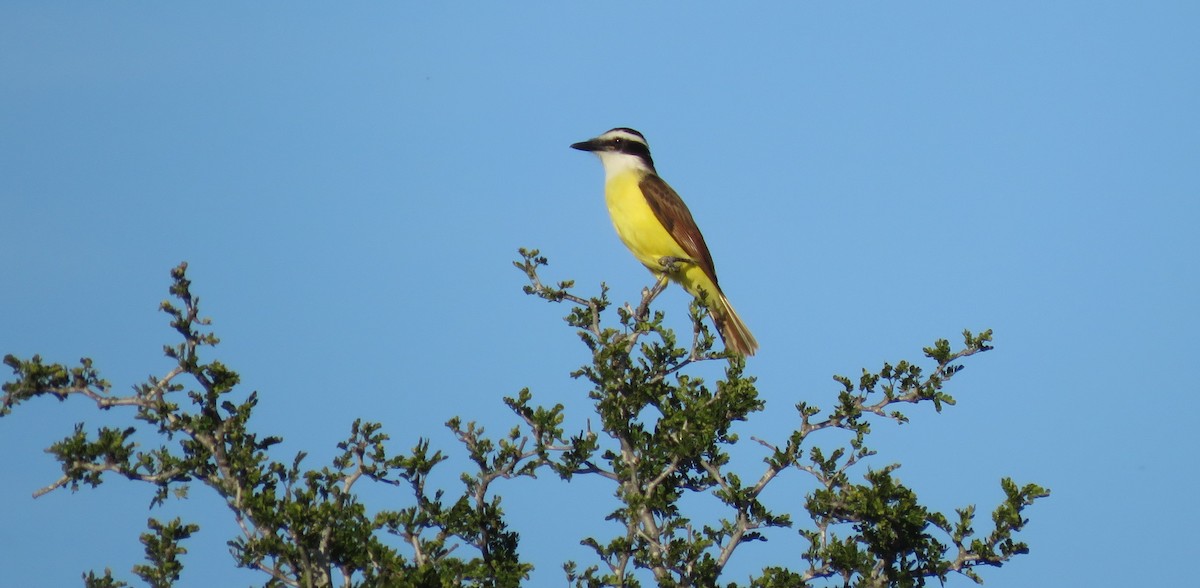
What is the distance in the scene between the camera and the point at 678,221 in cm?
1088

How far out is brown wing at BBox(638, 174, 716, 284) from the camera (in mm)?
10789

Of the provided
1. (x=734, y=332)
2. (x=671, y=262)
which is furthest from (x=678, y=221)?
(x=734, y=332)

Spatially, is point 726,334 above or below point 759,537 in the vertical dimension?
above

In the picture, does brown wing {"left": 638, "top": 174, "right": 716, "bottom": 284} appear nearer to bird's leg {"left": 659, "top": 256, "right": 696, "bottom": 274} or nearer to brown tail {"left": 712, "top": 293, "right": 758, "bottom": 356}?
bird's leg {"left": 659, "top": 256, "right": 696, "bottom": 274}

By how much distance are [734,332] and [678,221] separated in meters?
1.07

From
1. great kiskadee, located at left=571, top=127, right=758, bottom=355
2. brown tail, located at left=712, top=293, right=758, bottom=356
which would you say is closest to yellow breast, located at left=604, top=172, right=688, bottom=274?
great kiskadee, located at left=571, top=127, right=758, bottom=355

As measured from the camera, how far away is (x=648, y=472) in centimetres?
681

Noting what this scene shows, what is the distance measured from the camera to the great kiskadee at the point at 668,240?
35.0 feet

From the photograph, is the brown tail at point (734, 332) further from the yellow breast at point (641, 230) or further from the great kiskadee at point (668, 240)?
the yellow breast at point (641, 230)

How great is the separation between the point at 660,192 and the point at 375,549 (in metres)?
6.01

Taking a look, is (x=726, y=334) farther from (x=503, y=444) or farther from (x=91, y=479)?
(x=91, y=479)

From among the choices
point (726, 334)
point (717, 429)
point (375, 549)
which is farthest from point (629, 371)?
point (726, 334)

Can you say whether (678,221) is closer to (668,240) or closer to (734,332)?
(668,240)

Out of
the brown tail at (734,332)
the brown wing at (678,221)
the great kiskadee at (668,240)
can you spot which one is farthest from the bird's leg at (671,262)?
the brown tail at (734,332)
